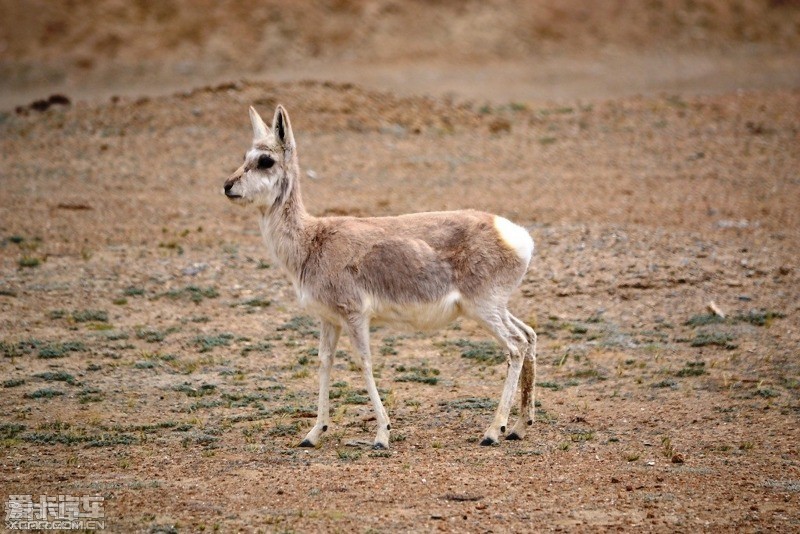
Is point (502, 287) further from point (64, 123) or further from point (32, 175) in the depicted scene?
point (64, 123)

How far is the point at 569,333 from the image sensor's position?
50.2 feet

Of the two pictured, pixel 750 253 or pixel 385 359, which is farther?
pixel 750 253

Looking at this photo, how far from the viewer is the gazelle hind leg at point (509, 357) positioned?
38.2 ft

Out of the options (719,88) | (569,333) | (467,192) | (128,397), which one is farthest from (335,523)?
(719,88)

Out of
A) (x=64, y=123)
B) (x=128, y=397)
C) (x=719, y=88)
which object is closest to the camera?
(x=128, y=397)

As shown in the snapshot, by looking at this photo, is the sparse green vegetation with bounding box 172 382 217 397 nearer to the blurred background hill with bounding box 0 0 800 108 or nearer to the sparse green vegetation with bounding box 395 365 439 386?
the sparse green vegetation with bounding box 395 365 439 386

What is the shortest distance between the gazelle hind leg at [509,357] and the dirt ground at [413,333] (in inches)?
9.7

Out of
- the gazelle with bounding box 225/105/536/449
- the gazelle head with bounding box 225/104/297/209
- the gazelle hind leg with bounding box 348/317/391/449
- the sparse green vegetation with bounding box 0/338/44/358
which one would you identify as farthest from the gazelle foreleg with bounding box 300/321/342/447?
the sparse green vegetation with bounding box 0/338/44/358

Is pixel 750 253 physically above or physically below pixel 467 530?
above

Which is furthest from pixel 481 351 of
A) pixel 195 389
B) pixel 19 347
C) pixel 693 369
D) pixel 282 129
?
pixel 19 347

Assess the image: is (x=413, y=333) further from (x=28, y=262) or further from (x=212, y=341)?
(x=28, y=262)

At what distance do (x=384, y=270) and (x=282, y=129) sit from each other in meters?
1.86

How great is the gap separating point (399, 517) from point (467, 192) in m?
12.1

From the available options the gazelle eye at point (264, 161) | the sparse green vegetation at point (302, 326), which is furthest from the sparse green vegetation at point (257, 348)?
the gazelle eye at point (264, 161)
